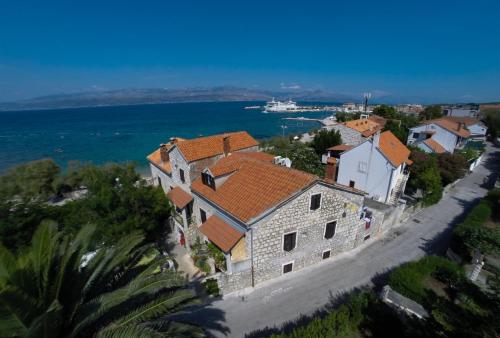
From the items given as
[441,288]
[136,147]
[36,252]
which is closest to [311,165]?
[441,288]

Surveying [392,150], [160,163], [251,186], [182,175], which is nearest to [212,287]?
[251,186]

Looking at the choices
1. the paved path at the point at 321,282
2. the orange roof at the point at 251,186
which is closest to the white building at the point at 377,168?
the paved path at the point at 321,282

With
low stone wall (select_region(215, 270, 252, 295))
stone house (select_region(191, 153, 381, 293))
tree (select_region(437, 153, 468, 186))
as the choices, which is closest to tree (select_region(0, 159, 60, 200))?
stone house (select_region(191, 153, 381, 293))

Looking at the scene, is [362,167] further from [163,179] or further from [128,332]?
[128,332]

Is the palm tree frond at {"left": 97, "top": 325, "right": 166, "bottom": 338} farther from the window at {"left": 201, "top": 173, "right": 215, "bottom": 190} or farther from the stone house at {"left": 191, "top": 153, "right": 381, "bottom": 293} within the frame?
the window at {"left": 201, "top": 173, "right": 215, "bottom": 190}

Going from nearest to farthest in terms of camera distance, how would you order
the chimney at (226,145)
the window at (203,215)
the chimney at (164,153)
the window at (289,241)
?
the window at (289,241), the window at (203,215), the chimney at (226,145), the chimney at (164,153)

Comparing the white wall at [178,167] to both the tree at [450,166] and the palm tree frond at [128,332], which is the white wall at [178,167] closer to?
the palm tree frond at [128,332]
